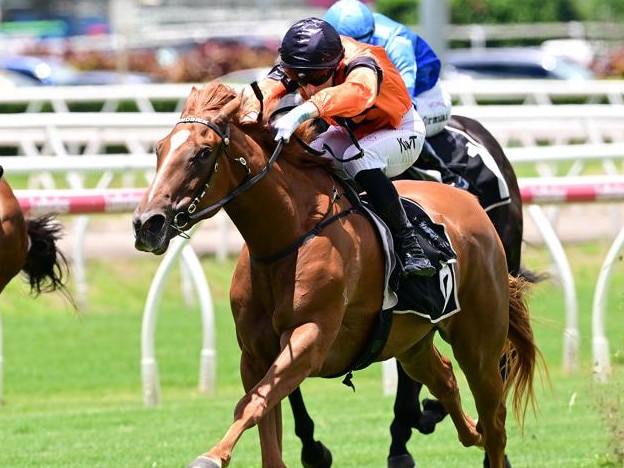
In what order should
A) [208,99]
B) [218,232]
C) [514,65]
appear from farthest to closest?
[514,65] → [218,232] → [208,99]

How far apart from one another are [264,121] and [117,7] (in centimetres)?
3329

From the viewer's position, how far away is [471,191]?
288 inches

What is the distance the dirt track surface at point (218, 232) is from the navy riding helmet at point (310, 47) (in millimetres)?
7096

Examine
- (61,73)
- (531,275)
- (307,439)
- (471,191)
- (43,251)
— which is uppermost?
(471,191)

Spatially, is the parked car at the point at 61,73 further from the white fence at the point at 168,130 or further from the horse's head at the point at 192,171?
the horse's head at the point at 192,171

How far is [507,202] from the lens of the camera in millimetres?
Result: 7520

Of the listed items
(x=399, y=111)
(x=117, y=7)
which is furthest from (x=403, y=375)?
(x=117, y=7)

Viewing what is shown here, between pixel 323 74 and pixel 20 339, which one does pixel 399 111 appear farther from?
pixel 20 339

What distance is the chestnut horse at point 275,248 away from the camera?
474 centimetres

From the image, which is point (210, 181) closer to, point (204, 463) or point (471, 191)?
point (204, 463)

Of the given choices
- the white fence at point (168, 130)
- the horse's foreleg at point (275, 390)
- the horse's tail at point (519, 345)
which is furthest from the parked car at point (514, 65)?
the horse's foreleg at point (275, 390)

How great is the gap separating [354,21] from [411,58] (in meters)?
0.42

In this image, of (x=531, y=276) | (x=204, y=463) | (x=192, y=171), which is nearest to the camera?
(x=204, y=463)

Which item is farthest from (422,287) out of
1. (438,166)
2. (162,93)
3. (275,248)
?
(162,93)
